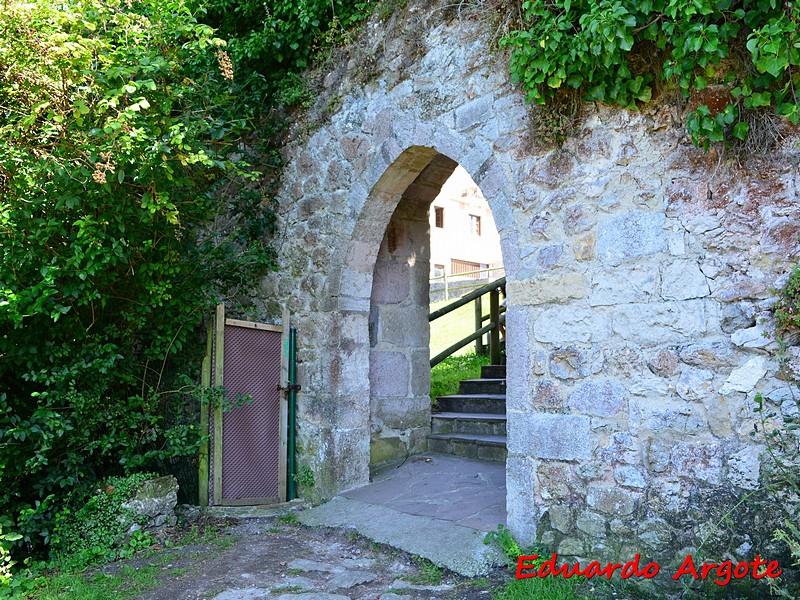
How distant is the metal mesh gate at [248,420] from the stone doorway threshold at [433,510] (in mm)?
467

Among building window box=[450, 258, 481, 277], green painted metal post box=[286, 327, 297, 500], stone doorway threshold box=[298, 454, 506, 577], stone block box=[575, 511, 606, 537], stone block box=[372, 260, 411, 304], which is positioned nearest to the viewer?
stone block box=[575, 511, 606, 537]

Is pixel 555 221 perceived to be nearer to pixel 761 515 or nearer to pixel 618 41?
pixel 618 41

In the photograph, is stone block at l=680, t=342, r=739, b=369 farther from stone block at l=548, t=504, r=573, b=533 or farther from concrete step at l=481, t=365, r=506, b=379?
concrete step at l=481, t=365, r=506, b=379

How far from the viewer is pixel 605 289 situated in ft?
10.8

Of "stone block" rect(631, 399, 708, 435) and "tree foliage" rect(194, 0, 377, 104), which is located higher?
"tree foliage" rect(194, 0, 377, 104)

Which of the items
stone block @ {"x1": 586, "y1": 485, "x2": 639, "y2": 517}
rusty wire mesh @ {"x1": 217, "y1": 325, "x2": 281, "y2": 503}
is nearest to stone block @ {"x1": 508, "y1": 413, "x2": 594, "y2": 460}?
stone block @ {"x1": 586, "y1": 485, "x2": 639, "y2": 517}

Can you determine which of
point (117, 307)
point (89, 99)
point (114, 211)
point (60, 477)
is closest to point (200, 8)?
point (89, 99)

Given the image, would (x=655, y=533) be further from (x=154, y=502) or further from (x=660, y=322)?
(x=154, y=502)

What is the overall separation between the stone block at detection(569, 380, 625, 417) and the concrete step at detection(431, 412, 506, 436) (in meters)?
2.07

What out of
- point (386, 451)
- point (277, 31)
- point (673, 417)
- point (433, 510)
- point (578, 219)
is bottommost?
point (433, 510)

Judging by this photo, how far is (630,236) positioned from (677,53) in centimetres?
82

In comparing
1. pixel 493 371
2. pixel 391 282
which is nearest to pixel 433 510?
pixel 391 282

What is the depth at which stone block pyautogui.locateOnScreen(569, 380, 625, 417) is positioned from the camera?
3.21 metres

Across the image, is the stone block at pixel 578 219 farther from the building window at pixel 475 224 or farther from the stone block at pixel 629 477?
the building window at pixel 475 224
